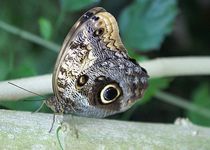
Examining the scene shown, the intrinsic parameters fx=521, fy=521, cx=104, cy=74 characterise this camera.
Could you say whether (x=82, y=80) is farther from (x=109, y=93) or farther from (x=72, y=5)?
(x=72, y=5)

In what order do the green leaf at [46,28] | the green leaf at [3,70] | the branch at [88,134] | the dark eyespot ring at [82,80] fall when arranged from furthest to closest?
the green leaf at [46,28] → the green leaf at [3,70] → the dark eyespot ring at [82,80] → the branch at [88,134]

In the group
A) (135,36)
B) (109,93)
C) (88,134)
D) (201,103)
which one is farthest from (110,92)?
(201,103)

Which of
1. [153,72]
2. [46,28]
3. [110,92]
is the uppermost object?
[46,28]

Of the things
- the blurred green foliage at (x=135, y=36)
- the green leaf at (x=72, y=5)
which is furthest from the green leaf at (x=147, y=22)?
the green leaf at (x=72, y=5)

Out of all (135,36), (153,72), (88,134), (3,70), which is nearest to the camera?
(88,134)

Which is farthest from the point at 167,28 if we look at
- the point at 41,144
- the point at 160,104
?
the point at 41,144

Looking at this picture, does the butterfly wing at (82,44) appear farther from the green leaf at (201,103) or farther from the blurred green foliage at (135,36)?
the green leaf at (201,103)

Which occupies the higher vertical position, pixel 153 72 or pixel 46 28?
pixel 46 28

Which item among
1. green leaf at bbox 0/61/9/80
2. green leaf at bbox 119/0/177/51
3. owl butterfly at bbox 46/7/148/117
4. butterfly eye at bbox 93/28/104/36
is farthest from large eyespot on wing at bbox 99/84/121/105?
green leaf at bbox 119/0/177/51
